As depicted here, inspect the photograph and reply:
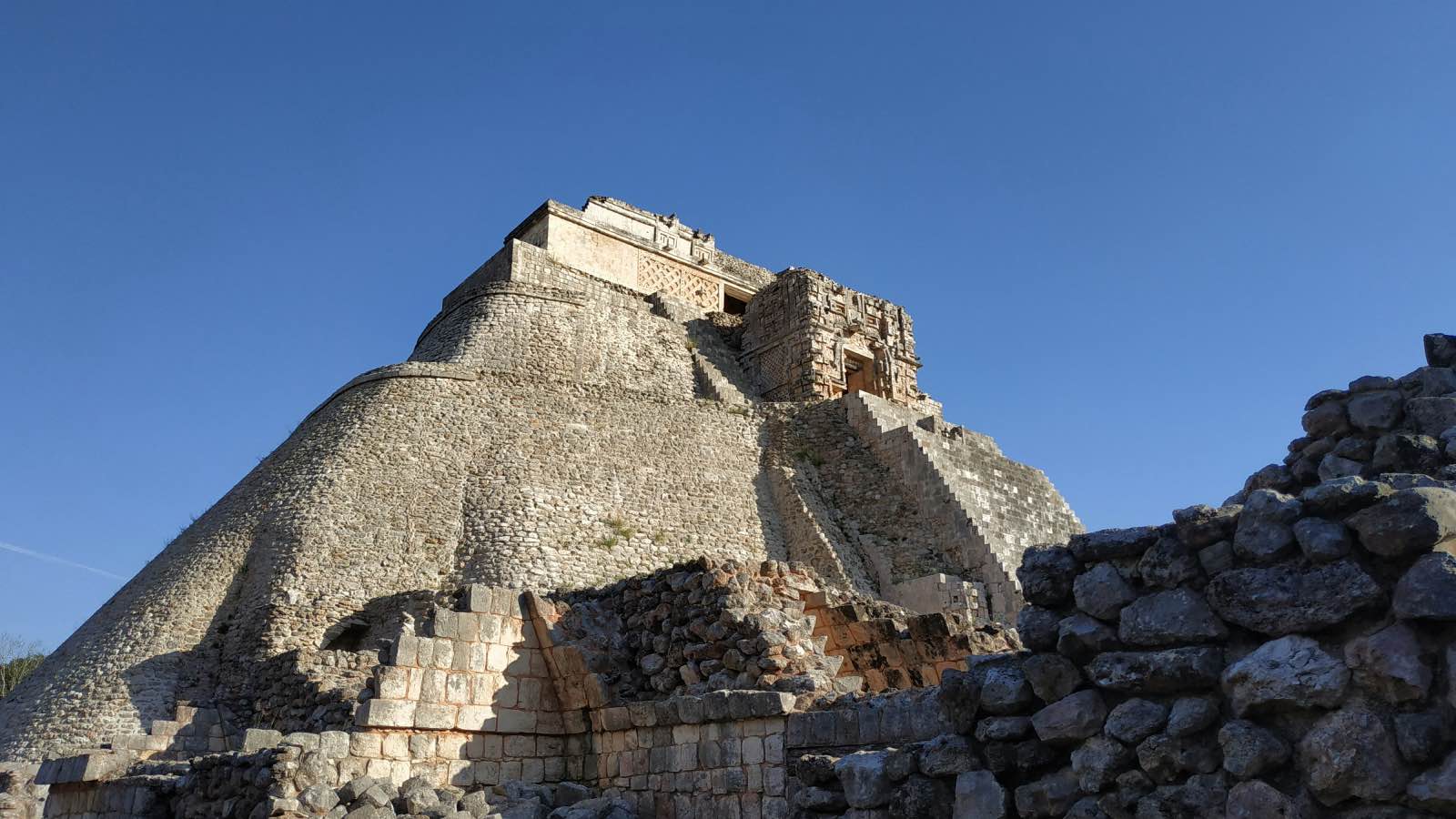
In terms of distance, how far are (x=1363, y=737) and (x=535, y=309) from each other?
2283cm

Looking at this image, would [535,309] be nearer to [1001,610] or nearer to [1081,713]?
[1001,610]

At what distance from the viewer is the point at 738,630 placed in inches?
294

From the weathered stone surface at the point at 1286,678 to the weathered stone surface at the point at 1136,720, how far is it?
0.84ft

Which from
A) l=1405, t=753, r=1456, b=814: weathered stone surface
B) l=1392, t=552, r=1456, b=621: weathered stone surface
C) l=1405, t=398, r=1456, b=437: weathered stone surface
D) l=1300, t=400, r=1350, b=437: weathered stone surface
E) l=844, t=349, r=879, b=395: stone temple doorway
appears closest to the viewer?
l=1405, t=753, r=1456, b=814: weathered stone surface

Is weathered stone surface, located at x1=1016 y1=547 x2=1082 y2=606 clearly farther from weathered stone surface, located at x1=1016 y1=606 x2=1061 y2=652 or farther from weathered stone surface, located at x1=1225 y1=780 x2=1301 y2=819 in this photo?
weathered stone surface, located at x1=1225 y1=780 x2=1301 y2=819

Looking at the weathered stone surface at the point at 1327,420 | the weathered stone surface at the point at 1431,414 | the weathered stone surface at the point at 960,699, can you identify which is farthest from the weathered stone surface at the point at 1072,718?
the weathered stone surface at the point at 1431,414

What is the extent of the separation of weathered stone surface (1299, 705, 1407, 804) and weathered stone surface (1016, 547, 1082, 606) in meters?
1.07

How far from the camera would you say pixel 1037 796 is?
4.00 meters

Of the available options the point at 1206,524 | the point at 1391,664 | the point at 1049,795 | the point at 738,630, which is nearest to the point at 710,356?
the point at 738,630

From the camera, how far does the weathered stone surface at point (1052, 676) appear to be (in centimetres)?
400

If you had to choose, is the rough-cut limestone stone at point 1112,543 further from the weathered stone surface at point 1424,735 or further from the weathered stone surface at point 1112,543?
the weathered stone surface at point 1424,735

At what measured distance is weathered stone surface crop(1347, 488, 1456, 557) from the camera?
3.23m

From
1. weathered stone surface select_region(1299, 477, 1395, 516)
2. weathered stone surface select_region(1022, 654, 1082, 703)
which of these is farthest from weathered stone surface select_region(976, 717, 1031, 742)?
weathered stone surface select_region(1299, 477, 1395, 516)

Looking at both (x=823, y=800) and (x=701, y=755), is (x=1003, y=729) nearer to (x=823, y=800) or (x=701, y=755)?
(x=823, y=800)
